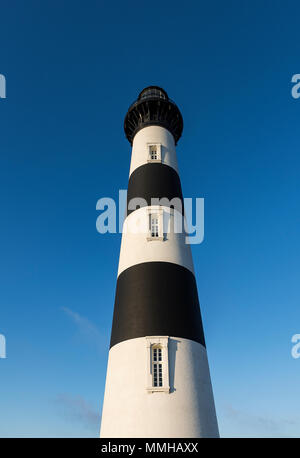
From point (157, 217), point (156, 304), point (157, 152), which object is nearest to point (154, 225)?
point (157, 217)

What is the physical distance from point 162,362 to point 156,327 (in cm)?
153

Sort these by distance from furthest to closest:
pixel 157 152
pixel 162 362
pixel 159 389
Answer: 1. pixel 157 152
2. pixel 162 362
3. pixel 159 389

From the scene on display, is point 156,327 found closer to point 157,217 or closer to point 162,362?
point 162,362

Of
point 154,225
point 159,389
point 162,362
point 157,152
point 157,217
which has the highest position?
point 157,152

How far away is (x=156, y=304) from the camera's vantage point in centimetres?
1619

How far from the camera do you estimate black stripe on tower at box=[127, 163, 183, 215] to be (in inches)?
808

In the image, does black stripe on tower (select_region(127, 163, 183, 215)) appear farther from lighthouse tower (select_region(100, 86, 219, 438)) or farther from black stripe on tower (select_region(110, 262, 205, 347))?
black stripe on tower (select_region(110, 262, 205, 347))

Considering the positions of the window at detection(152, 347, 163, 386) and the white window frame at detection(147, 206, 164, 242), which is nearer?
the window at detection(152, 347, 163, 386)

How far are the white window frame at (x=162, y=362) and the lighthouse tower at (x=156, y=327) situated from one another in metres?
0.04

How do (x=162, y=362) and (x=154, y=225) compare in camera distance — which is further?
(x=154, y=225)

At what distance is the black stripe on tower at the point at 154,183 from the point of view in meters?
20.5

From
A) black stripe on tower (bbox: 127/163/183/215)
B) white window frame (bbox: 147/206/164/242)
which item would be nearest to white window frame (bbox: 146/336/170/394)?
white window frame (bbox: 147/206/164/242)

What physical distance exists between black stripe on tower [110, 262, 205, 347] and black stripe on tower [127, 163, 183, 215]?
4.59 metres
